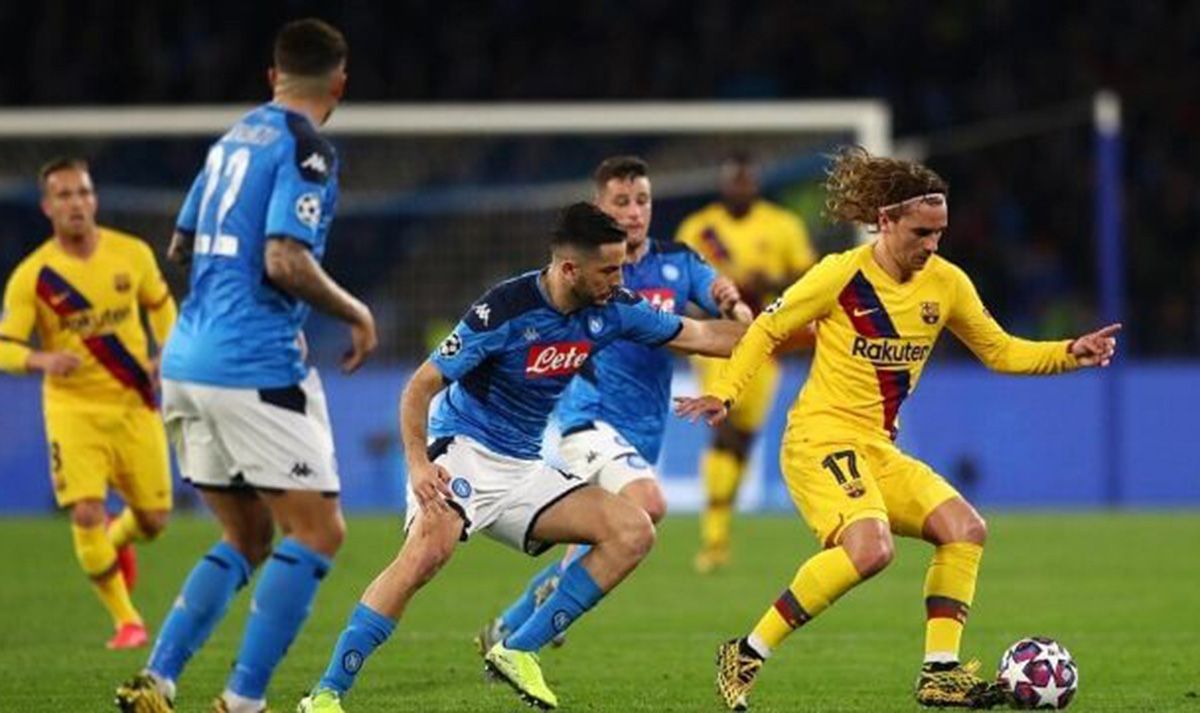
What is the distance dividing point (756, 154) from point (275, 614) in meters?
13.9

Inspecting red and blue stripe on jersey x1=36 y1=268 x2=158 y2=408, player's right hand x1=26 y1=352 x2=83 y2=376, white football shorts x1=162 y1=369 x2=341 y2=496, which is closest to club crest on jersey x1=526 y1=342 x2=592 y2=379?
white football shorts x1=162 y1=369 x2=341 y2=496

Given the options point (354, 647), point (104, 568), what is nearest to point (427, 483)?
point (354, 647)

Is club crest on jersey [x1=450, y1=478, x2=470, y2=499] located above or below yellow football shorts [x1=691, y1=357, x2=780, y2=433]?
below

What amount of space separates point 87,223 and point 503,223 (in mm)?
9269

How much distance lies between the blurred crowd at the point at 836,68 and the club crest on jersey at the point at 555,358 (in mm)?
16355

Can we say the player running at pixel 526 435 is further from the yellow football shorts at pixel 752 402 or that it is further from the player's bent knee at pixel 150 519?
the yellow football shorts at pixel 752 402

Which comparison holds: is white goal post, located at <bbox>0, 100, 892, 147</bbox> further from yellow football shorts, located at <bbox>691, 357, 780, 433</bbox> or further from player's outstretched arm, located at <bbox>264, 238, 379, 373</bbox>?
player's outstretched arm, located at <bbox>264, 238, 379, 373</bbox>

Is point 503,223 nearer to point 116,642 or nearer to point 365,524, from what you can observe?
point 365,524

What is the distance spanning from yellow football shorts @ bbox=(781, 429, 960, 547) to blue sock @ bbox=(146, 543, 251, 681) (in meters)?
2.21

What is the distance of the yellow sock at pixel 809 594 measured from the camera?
899cm

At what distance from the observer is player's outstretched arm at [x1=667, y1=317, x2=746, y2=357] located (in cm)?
923

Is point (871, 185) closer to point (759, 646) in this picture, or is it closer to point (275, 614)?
point (759, 646)

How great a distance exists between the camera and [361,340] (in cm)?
836

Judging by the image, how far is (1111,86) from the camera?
27.6 meters
